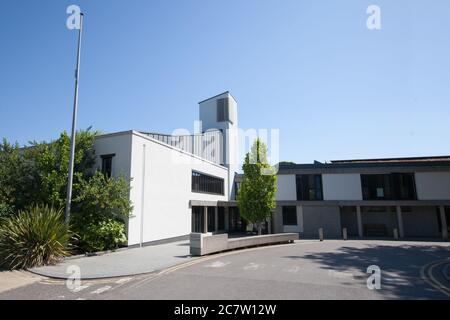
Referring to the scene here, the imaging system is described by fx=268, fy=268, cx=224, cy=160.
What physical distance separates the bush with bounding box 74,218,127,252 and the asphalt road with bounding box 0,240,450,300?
16.2ft

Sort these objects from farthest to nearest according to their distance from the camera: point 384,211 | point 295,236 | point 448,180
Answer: point 384,211 < point 448,180 < point 295,236

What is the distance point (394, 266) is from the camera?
11.1m

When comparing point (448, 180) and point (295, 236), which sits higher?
point (448, 180)

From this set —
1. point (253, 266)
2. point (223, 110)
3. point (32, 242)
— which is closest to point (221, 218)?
point (223, 110)

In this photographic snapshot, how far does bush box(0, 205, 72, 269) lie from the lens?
9961 millimetres

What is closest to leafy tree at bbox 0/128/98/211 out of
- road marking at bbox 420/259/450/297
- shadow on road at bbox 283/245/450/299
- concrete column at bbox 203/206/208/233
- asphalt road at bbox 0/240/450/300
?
asphalt road at bbox 0/240/450/300

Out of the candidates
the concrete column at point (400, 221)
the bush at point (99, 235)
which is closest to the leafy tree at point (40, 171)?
the bush at point (99, 235)

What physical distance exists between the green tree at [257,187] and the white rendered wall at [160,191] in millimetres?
4632

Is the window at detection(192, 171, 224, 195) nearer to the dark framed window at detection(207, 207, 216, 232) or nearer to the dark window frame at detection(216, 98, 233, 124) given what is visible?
the dark framed window at detection(207, 207, 216, 232)

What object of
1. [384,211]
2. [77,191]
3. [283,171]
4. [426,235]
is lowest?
[426,235]

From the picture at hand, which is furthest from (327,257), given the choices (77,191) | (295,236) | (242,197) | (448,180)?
(448,180)
